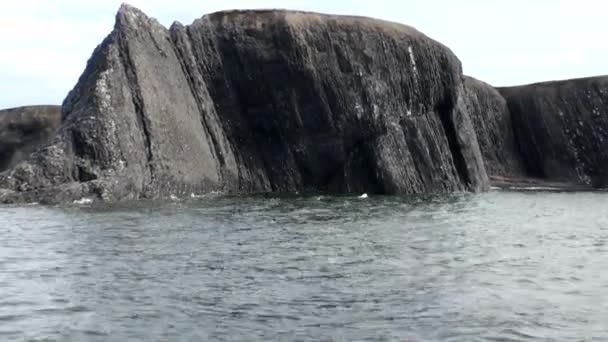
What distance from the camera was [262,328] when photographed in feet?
48.0

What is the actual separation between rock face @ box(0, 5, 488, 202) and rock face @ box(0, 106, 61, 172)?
18027 millimetres

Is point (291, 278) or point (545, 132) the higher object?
point (545, 132)

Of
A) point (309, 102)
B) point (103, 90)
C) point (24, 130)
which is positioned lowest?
point (24, 130)

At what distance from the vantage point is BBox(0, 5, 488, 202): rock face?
2042 inches

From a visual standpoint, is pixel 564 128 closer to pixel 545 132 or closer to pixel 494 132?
pixel 545 132

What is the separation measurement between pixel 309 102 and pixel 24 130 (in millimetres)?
25929

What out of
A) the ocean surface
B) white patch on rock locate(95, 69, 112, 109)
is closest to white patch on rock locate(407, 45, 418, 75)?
white patch on rock locate(95, 69, 112, 109)

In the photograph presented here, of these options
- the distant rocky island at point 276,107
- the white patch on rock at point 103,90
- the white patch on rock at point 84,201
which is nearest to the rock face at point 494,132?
the distant rocky island at point 276,107

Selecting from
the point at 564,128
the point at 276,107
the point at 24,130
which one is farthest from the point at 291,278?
the point at 564,128

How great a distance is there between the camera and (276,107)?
185ft

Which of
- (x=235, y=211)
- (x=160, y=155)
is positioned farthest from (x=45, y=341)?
(x=160, y=155)

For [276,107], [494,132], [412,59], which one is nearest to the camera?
[276,107]

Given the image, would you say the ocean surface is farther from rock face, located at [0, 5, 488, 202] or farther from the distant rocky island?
rock face, located at [0, 5, 488, 202]

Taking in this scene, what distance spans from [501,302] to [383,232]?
1198cm
